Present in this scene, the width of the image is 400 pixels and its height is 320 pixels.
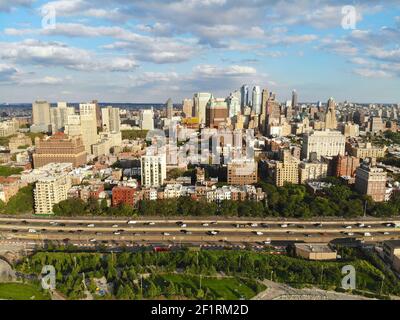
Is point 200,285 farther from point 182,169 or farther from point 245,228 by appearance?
point 182,169

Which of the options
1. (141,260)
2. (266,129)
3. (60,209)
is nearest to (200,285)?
(141,260)

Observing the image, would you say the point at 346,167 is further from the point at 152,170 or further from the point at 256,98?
A: the point at 256,98

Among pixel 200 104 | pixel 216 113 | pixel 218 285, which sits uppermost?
pixel 200 104

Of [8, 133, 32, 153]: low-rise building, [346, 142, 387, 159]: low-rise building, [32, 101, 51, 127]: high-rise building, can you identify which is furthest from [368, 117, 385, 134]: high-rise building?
[32, 101, 51, 127]: high-rise building

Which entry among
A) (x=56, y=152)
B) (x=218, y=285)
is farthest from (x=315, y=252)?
(x=56, y=152)

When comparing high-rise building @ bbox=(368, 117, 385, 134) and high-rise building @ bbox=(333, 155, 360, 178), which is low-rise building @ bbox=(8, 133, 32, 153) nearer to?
high-rise building @ bbox=(333, 155, 360, 178)
